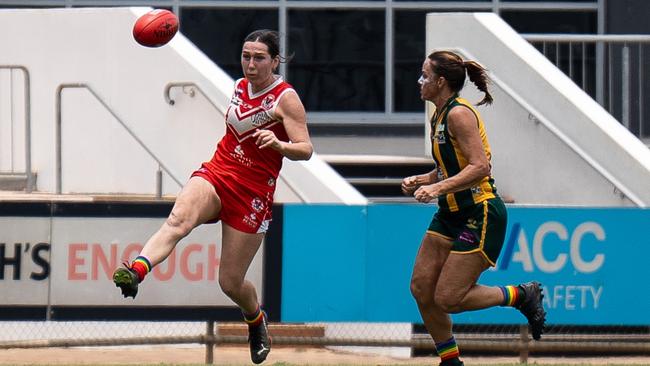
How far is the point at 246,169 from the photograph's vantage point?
8992 mm

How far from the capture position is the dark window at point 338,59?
1714cm

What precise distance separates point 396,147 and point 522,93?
3600 mm

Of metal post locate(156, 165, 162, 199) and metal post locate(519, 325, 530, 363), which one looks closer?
metal post locate(519, 325, 530, 363)

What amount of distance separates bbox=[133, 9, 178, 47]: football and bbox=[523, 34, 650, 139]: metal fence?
A: 499cm

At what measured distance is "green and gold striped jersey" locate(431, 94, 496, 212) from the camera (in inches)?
344

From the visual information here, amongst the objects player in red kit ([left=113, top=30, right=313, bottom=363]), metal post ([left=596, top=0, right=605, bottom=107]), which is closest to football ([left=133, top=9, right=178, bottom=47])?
player in red kit ([left=113, top=30, right=313, bottom=363])

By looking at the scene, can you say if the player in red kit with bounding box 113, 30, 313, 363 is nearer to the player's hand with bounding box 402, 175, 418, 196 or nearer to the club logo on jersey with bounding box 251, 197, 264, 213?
the club logo on jersey with bounding box 251, 197, 264, 213

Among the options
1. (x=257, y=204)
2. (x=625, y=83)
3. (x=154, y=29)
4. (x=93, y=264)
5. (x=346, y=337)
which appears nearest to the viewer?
(x=257, y=204)

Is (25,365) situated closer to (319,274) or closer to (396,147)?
(319,274)

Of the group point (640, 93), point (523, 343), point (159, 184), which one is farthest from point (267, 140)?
point (640, 93)

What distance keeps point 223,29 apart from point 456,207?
28.5 feet

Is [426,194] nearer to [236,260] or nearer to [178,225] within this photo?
[236,260]

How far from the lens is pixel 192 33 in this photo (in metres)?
17.1

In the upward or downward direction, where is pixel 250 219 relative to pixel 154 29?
downward
